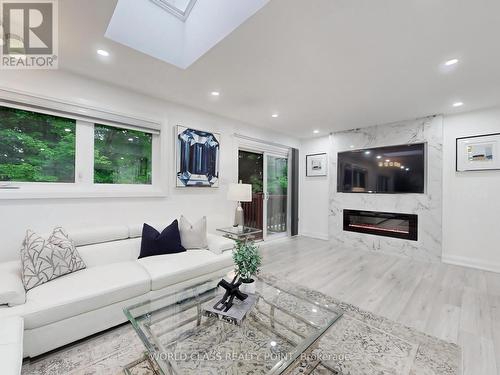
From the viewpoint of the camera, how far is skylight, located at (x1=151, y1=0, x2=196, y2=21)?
7.28 feet

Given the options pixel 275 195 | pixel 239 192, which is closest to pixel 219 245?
pixel 239 192

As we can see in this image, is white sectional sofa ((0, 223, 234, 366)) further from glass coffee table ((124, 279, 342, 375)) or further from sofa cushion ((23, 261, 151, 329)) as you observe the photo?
glass coffee table ((124, 279, 342, 375))

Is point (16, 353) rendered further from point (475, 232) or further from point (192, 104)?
point (475, 232)

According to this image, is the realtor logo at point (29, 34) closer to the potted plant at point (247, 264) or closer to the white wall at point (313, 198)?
the potted plant at point (247, 264)

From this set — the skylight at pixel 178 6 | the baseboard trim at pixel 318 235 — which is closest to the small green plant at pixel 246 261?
the skylight at pixel 178 6

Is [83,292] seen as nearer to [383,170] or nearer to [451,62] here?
[451,62]

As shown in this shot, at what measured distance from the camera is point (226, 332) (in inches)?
58.9

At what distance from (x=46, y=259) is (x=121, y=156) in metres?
1.54

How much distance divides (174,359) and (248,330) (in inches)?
Answer: 18.9

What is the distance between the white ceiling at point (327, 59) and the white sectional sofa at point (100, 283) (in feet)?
5.95

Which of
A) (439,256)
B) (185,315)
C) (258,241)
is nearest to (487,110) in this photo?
(439,256)

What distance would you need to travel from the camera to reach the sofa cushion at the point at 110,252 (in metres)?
2.25

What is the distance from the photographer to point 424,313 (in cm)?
221

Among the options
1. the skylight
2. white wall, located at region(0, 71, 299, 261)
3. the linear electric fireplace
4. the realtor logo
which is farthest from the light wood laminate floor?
the realtor logo
